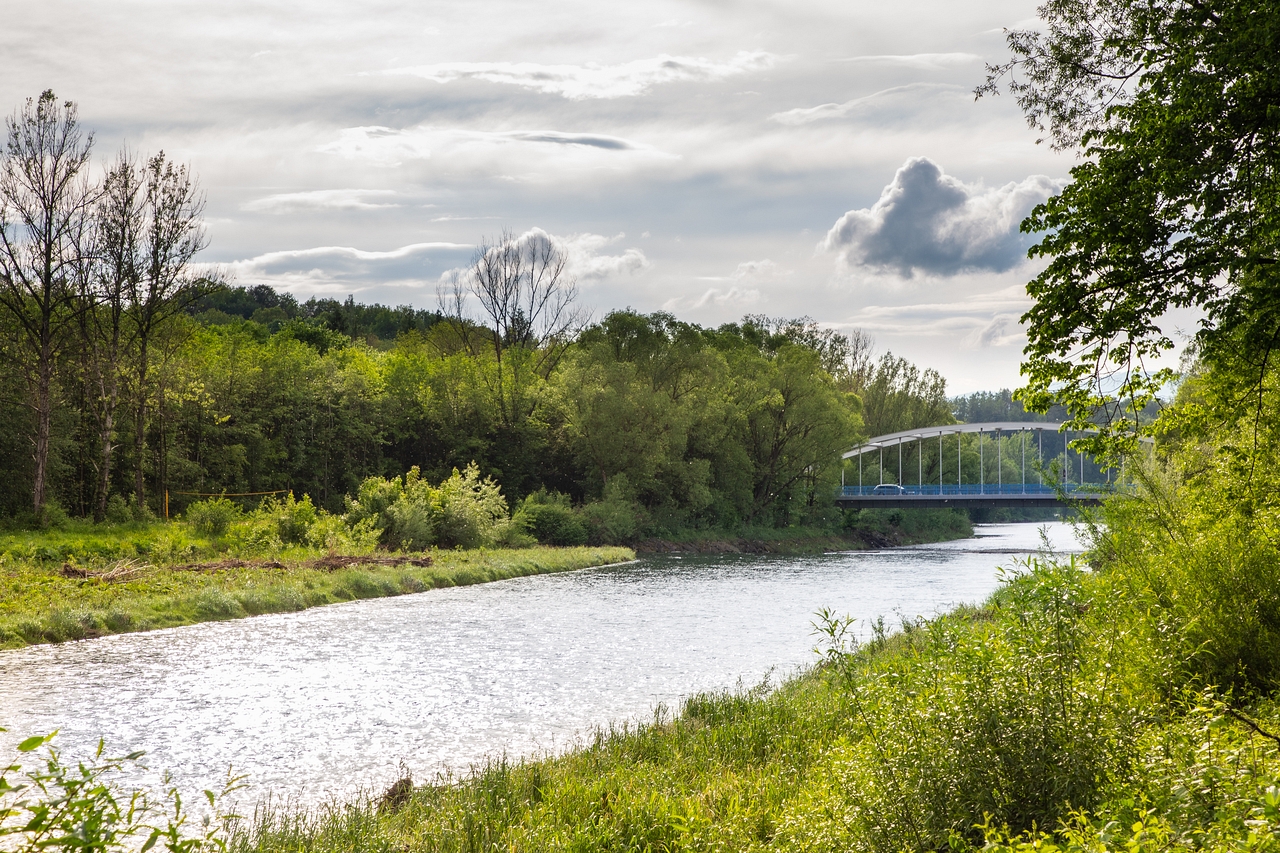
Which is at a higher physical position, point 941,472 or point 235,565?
point 235,565

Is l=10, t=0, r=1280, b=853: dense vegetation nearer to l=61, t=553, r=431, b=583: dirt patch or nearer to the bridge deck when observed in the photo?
l=61, t=553, r=431, b=583: dirt patch

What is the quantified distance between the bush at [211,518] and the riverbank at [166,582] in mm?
1538

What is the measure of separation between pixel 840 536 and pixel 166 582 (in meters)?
44.1

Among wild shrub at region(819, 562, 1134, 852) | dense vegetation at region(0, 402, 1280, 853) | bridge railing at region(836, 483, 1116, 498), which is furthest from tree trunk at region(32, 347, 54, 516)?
bridge railing at region(836, 483, 1116, 498)

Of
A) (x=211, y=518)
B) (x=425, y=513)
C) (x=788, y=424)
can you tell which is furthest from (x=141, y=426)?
(x=788, y=424)

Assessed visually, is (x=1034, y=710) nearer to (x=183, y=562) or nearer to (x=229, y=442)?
(x=183, y=562)

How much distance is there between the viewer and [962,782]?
15.4 ft

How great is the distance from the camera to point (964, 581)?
31578 millimetres

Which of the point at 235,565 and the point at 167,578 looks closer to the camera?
the point at 167,578

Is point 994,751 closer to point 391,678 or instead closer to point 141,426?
point 391,678

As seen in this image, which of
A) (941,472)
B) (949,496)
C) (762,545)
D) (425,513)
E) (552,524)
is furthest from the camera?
(941,472)

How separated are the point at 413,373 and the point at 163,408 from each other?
1548 centimetres

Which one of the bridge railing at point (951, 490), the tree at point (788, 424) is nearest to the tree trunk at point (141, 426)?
the tree at point (788, 424)

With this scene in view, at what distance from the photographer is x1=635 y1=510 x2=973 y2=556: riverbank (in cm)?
4872
